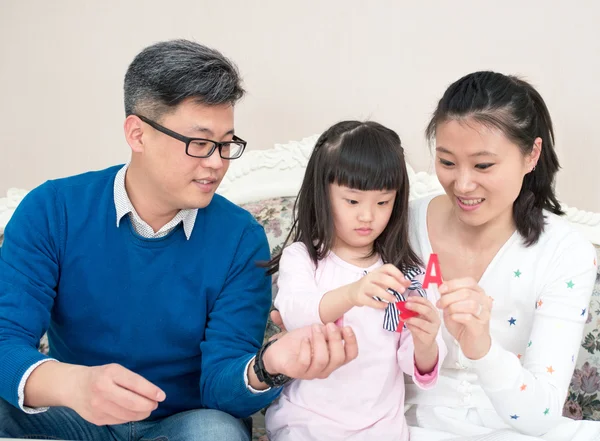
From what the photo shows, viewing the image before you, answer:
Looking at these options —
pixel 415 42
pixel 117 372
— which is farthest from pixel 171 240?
pixel 415 42

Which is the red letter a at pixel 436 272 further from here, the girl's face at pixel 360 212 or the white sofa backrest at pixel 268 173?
the white sofa backrest at pixel 268 173

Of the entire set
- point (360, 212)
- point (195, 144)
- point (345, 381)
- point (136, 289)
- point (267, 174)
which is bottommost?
point (345, 381)

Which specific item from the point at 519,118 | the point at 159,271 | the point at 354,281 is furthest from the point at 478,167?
the point at 159,271

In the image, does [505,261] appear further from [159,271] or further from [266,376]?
[159,271]

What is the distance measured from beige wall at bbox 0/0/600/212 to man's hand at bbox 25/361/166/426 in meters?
1.30

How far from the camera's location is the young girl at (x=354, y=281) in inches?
66.6

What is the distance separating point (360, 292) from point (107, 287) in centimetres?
66

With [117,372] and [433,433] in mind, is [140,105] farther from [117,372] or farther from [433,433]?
[433,433]

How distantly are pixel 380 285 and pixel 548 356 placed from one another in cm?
48

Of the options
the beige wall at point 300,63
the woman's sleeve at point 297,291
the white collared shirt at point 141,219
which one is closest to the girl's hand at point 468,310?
the woman's sleeve at point 297,291

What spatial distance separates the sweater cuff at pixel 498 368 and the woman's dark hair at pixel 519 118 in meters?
0.41

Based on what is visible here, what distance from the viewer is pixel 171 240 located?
184 cm

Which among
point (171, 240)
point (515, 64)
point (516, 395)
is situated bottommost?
point (516, 395)

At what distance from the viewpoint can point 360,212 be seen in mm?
1727
